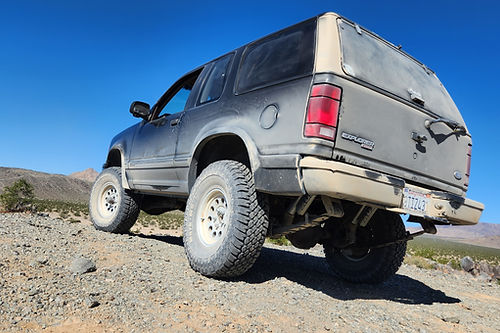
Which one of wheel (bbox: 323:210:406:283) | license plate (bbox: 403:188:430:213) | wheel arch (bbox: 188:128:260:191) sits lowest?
wheel (bbox: 323:210:406:283)

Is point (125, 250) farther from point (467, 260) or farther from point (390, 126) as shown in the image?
point (467, 260)

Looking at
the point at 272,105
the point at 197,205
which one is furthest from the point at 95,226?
the point at 272,105

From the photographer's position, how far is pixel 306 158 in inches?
104

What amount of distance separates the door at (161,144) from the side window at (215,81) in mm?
320

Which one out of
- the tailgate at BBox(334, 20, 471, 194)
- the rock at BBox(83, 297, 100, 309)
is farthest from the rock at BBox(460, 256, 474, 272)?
the rock at BBox(83, 297, 100, 309)

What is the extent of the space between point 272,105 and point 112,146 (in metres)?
3.97

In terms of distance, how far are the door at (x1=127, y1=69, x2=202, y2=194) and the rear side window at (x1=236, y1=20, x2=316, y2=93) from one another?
1.11 m

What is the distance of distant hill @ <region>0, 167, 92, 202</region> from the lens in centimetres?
8328

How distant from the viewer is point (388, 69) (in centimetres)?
324

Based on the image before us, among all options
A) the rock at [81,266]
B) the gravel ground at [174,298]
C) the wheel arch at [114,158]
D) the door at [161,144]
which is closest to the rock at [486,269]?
the gravel ground at [174,298]

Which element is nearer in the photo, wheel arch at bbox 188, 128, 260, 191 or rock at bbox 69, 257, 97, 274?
rock at bbox 69, 257, 97, 274

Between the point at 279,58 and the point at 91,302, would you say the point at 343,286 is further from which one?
the point at 91,302

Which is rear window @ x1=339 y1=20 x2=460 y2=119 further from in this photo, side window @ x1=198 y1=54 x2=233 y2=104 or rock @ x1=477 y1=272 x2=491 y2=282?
rock @ x1=477 y1=272 x2=491 y2=282

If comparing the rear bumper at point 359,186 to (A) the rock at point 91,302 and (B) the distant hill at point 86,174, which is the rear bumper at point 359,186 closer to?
(A) the rock at point 91,302
